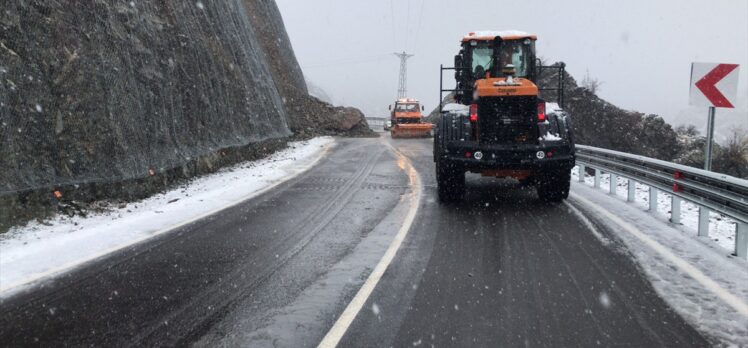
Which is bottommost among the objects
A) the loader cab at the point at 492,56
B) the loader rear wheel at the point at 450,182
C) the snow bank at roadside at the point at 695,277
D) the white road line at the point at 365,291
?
the snow bank at roadside at the point at 695,277

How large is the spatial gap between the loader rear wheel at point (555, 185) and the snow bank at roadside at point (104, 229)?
567cm

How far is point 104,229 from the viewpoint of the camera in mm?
7398

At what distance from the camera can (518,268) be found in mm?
5566

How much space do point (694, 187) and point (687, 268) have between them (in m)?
2.38

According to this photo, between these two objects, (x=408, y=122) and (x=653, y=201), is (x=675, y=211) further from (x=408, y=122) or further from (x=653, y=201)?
(x=408, y=122)

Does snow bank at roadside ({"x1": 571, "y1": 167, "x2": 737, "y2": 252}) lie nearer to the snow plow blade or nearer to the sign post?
the sign post

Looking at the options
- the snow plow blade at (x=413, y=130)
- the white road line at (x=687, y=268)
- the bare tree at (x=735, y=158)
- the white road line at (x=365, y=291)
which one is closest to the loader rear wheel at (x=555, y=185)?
the white road line at (x=687, y=268)

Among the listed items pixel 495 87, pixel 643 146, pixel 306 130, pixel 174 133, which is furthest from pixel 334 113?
pixel 495 87

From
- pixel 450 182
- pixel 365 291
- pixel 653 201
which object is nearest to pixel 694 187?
pixel 653 201

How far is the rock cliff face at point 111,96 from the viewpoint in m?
7.69

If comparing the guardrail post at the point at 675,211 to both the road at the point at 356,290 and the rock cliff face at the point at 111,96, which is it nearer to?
the road at the point at 356,290

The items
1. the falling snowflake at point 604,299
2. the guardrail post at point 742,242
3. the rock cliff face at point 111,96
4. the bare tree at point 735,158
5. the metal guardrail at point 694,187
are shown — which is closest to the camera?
the falling snowflake at point 604,299

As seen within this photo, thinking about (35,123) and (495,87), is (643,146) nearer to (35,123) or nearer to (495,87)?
(495,87)

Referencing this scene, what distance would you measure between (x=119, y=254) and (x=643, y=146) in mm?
24875
